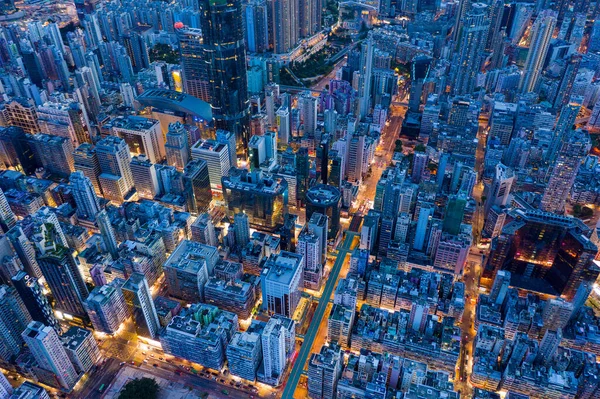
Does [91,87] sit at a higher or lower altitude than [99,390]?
higher

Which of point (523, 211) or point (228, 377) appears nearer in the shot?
point (228, 377)

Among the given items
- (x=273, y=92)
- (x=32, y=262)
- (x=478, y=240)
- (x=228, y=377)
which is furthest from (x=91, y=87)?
(x=478, y=240)

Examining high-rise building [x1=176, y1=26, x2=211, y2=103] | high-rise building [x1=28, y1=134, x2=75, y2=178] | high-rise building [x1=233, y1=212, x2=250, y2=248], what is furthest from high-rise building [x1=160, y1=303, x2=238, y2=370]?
high-rise building [x1=176, y1=26, x2=211, y2=103]

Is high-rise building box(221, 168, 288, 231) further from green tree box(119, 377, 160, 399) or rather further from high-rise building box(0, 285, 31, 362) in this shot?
high-rise building box(0, 285, 31, 362)

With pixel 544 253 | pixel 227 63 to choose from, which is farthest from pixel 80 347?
pixel 544 253

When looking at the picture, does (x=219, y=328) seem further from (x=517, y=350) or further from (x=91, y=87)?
(x=91, y=87)

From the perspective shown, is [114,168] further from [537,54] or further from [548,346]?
[537,54]

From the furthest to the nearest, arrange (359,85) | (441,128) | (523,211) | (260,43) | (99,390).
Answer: (260,43), (359,85), (441,128), (523,211), (99,390)
